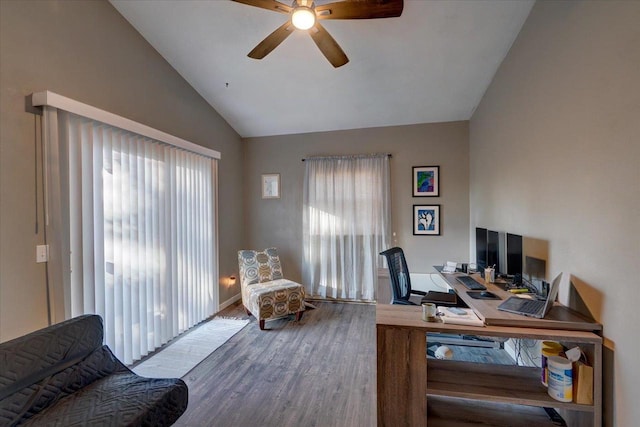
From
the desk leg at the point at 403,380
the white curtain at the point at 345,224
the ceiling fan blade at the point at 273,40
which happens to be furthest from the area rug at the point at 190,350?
the ceiling fan blade at the point at 273,40

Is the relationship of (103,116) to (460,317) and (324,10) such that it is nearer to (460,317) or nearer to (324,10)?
(324,10)

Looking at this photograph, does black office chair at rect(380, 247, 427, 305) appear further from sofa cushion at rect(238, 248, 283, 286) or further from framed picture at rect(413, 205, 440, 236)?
sofa cushion at rect(238, 248, 283, 286)

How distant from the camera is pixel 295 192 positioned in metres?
4.70

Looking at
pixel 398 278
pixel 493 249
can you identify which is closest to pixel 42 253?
pixel 398 278

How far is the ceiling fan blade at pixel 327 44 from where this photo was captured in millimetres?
2047

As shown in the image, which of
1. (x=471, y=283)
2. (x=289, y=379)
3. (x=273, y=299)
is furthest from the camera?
(x=273, y=299)

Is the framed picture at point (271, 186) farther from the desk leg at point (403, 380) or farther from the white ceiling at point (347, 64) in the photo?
the desk leg at point (403, 380)

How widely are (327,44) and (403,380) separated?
7.74 ft

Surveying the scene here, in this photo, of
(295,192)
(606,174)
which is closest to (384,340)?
(606,174)

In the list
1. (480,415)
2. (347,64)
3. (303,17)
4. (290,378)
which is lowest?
(290,378)

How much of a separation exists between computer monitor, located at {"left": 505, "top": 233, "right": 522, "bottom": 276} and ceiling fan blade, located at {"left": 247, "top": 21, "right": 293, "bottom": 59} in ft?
8.13

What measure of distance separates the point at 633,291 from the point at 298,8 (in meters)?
2.38

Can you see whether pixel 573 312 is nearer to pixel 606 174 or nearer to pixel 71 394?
pixel 606 174

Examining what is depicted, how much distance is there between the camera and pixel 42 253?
204 cm
